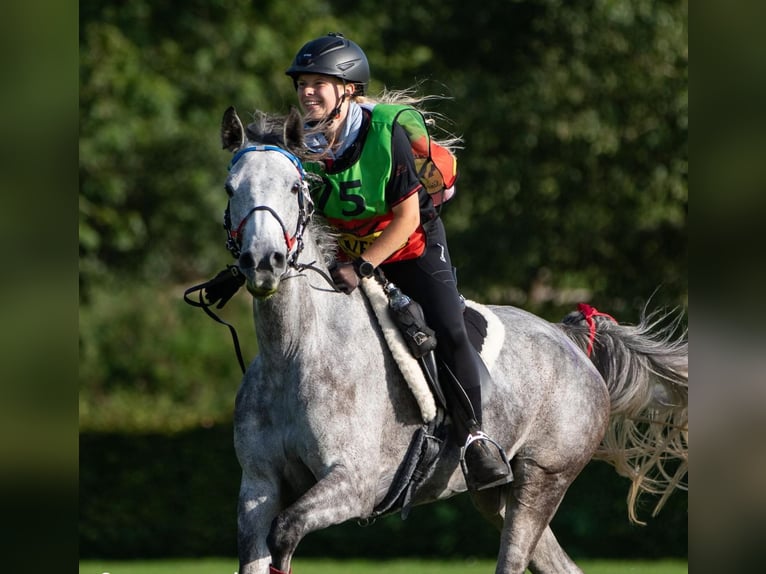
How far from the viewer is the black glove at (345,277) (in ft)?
16.3

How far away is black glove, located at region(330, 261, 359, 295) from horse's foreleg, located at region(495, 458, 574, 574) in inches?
64.0

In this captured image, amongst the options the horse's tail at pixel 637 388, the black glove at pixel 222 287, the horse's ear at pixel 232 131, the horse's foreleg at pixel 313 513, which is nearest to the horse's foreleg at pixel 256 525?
the horse's foreleg at pixel 313 513

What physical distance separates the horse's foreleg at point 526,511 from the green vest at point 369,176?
1760 millimetres

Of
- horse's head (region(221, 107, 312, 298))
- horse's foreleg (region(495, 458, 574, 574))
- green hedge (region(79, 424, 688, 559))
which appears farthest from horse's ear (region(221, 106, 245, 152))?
green hedge (region(79, 424, 688, 559))

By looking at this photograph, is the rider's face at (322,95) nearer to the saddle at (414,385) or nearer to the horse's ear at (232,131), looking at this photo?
the horse's ear at (232,131)

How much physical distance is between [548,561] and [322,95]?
288 centimetres

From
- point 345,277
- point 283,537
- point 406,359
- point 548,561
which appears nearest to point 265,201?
point 345,277

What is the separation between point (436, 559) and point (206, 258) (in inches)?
409

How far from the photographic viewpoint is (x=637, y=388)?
6742 millimetres

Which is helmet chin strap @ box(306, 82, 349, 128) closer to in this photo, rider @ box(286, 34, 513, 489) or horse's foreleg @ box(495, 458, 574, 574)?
rider @ box(286, 34, 513, 489)

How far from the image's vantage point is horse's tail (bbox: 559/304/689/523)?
266 inches
